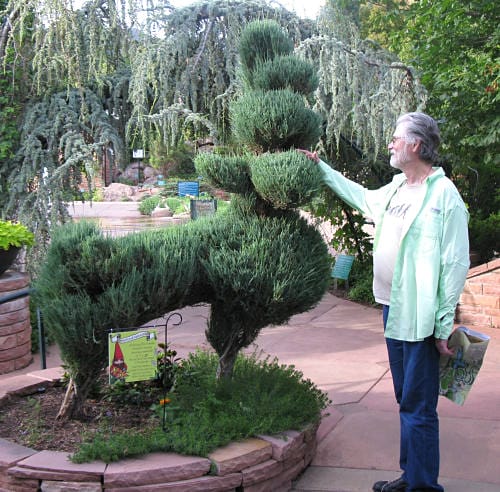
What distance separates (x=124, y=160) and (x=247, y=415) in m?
3.78

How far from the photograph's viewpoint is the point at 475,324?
6.88 metres

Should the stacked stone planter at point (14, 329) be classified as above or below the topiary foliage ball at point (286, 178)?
below

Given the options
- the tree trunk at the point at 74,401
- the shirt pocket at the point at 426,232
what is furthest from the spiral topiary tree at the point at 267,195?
the tree trunk at the point at 74,401

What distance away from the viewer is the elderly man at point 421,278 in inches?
110

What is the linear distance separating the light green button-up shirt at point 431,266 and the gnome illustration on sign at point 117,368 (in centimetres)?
135

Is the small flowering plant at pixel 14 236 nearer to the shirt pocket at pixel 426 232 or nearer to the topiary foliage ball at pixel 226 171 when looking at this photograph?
the topiary foliage ball at pixel 226 171

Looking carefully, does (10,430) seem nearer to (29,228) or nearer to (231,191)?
(231,191)

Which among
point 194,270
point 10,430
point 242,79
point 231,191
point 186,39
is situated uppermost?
point 186,39

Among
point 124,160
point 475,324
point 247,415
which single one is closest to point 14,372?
point 124,160

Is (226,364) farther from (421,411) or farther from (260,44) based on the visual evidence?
(260,44)

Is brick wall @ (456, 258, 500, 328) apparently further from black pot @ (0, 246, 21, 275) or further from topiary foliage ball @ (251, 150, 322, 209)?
black pot @ (0, 246, 21, 275)

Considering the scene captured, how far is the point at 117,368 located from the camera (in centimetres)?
305

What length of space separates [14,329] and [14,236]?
0.90 m

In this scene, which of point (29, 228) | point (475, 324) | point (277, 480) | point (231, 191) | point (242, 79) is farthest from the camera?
point (475, 324)
